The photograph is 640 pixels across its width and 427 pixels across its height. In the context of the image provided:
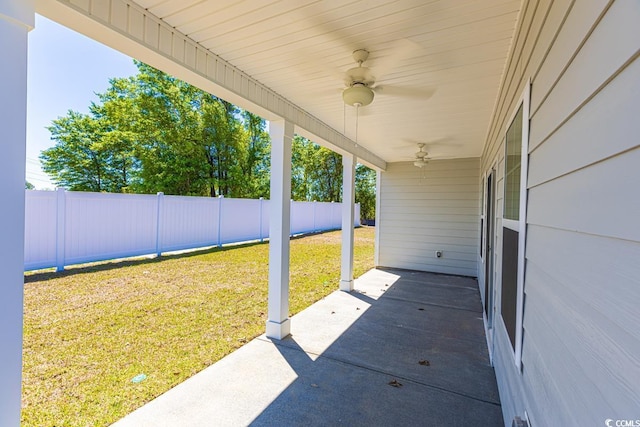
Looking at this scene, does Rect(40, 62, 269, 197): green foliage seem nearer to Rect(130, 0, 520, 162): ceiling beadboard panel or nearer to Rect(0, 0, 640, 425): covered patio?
Rect(0, 0, 640, 425): covered patio

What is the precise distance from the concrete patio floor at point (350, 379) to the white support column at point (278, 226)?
0.25 metres

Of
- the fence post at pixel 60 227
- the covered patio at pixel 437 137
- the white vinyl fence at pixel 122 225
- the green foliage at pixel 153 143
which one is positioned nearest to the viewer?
the covered patio at pixel 437 137

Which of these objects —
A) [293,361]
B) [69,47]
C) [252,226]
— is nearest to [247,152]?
[252,226]

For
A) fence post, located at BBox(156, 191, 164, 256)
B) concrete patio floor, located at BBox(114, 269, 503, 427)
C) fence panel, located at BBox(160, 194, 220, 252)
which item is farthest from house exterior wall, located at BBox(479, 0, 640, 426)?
fence panel, located at BBox(160, 194, 220, 252)

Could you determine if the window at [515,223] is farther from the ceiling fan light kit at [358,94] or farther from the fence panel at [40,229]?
the fence panel at [40,229]

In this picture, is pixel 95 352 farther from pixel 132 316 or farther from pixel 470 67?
pixel 470 67

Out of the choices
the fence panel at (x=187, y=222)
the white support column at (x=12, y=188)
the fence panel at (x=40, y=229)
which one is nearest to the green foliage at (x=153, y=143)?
the fence panel at (x=187, y=222)

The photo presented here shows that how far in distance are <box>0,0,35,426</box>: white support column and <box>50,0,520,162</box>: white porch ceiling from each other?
2.54 ft

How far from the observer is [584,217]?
2.66ft

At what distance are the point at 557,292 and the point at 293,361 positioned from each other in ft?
8.16

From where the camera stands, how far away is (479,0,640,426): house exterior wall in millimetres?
596

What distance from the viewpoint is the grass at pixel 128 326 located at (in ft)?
7.37

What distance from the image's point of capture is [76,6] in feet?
5.10

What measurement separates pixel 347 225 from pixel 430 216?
268cm
